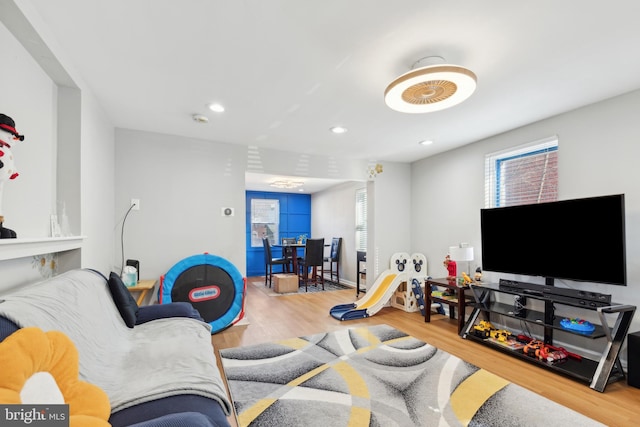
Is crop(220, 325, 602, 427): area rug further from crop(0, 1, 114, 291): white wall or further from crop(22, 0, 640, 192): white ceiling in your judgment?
crop(22, 0, 640, 192): white ceiling

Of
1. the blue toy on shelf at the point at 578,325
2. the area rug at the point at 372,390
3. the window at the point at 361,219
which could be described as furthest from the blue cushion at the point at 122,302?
the window at the point at 361,219

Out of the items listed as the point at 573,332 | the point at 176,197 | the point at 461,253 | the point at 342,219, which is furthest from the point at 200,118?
the point at 342,219

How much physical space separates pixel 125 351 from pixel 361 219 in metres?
5.35

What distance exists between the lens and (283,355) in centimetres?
292

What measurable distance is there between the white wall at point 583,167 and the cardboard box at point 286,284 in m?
2.96

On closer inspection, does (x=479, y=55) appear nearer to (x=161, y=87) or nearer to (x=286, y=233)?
(x=161, y=87)

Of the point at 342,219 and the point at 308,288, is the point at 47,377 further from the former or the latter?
the point at 342,219

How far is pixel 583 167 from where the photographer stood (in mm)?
2938

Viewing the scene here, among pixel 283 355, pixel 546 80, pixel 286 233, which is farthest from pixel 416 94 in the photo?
pixel 286 233

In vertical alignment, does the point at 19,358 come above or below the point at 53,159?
below

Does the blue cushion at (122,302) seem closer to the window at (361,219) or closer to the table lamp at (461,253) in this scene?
the table lamp at (461,253)

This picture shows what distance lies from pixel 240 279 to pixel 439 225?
302 cm

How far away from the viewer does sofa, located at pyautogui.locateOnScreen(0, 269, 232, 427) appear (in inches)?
45.9

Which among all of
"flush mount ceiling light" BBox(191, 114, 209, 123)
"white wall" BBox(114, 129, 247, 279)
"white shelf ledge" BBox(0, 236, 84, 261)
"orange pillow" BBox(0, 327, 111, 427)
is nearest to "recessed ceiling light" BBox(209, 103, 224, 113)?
"flush mount ceiling light" BBox(191, 114, 209, 123)
